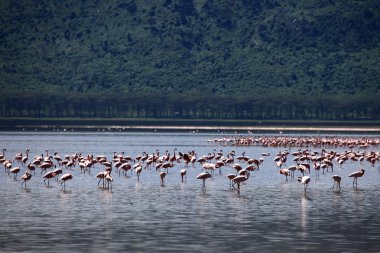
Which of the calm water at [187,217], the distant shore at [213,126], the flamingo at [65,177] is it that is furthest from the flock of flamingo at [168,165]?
the distant shore at [213,126]

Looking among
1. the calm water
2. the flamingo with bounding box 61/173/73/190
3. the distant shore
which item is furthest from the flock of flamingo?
the distant shore

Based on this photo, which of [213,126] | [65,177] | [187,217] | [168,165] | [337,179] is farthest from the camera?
[213,126]

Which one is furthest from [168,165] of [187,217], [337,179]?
[187,217]

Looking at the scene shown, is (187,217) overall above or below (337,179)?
below

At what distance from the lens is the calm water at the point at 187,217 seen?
99.2ft

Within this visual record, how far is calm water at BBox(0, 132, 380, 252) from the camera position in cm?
3023

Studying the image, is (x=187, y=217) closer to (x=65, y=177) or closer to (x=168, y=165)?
(x=65, y=177)

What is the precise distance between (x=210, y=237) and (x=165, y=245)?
2293mm

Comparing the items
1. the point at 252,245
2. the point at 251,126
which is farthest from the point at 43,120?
the point at 252,245

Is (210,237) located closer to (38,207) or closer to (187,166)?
(38,207)

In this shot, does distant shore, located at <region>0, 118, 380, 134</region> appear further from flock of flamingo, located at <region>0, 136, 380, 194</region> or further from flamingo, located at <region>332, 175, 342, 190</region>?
flamingo, located at <region>332, 175, 342, 190</region>

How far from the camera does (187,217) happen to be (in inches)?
1458

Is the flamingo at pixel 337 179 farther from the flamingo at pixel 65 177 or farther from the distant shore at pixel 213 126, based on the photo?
the distant shore at pixel 213 126

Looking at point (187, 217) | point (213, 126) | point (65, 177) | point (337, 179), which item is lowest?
point (213, 126)
